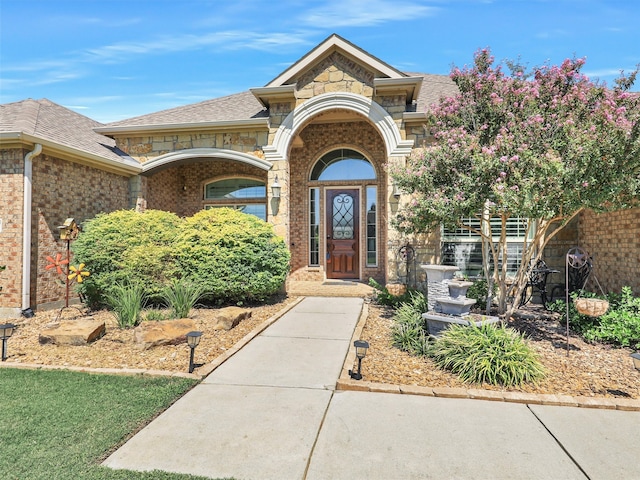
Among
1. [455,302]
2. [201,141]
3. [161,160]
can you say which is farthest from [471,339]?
[161,160]

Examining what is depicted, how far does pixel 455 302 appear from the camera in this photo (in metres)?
4.88

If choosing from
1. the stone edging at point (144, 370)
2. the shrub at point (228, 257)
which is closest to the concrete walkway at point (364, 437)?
the stone edging at point (144, 370)

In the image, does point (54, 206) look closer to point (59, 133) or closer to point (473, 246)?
point (59, 133)

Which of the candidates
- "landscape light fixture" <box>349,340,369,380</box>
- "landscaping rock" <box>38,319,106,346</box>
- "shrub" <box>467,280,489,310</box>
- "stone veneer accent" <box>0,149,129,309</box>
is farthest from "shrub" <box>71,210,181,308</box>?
"shrub" <box>467,280,489,310</box>

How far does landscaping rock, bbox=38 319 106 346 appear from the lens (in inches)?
202

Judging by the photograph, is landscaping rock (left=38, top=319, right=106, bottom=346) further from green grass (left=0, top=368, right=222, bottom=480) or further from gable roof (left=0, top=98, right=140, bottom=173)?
gable roof (left=0, top=98, right=140, bottom=173)

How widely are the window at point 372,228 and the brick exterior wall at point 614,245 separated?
4.76 m

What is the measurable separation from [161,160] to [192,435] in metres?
7.92

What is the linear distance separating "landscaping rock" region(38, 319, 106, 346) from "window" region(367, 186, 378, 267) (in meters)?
6.75

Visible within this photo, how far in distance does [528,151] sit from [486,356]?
8.76ft

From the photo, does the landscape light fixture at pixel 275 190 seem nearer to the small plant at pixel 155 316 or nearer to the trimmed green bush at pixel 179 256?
the trimmed green bush at pixel 179 256

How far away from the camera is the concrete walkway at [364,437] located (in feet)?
8.06

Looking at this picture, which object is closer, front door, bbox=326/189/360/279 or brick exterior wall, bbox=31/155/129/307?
brick exterior wall, bbox=31/155/129/307

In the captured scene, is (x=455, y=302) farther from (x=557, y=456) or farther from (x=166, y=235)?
(x=166, y=235)
